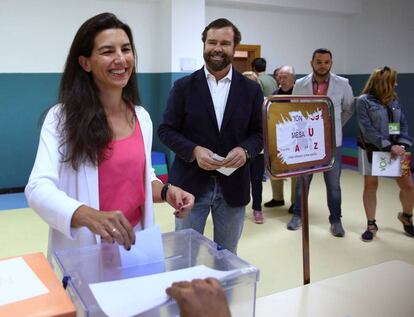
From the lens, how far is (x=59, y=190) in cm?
114

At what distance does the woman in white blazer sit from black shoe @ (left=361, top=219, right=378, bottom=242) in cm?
269

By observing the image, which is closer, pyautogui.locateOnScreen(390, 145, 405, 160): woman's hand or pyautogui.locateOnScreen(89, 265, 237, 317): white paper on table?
pyautogui.locateOnScreen(89, 265, 237, 317): white paper on table

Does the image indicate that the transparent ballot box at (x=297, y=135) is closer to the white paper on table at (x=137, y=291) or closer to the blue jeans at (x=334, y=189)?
the white paper on table at (x=137, y=291)

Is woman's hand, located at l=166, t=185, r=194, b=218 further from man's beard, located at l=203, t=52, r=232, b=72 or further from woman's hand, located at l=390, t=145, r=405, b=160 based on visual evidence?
woman's hand, located at l=390, t=145, r=405, b=160

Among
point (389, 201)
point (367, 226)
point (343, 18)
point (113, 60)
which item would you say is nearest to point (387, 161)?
point (367, 226)

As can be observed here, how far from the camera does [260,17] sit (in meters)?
6.79

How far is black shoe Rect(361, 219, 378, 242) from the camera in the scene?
3.62m

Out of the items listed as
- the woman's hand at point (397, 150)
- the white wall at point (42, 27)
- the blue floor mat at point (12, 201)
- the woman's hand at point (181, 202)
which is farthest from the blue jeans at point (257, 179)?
the woman's hand at point (181, 202)

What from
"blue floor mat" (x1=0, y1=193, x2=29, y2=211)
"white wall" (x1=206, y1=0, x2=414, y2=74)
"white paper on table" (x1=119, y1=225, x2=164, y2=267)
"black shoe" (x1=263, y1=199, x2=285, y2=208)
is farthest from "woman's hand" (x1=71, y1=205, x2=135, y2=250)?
"white wall" (x1=206, y1=0, x2=414, y2=74)

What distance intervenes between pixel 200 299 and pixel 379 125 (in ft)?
10.6

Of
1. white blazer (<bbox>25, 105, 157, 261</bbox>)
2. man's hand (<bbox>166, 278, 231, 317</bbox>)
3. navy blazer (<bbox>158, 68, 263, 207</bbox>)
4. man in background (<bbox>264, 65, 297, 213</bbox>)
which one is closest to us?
man's hand (<bbox>166, 278, 231, 317</bbox>)

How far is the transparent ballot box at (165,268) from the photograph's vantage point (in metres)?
0.78

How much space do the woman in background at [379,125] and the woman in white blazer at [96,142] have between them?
261 cm

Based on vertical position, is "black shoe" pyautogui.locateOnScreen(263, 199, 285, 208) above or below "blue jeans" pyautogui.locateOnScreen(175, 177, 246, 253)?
below
